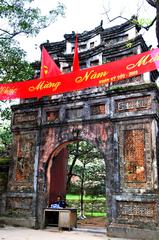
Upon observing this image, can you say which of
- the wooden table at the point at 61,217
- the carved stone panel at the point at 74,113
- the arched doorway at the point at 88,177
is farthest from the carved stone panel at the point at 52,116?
the wooden table at the point at 61,217

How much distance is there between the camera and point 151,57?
7512 mm

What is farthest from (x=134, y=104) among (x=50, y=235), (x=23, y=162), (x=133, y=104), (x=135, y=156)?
(x=50, y=235)

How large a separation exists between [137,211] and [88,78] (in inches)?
170

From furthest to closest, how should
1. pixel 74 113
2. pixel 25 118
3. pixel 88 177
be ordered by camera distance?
pixel 88 177, pixel 25 118, pixel 74 113

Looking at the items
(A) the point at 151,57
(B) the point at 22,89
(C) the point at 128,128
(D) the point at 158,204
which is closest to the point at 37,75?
(B) the point at 22,89

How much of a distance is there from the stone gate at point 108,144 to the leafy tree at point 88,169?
3.45 m

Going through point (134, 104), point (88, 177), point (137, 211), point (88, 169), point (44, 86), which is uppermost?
point (44, 86)

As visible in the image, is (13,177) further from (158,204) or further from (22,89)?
(158,204)

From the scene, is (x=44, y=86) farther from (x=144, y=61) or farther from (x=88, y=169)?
(x=88, y=169)

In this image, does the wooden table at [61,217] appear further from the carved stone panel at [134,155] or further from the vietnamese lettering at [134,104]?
the vietnamese lettering at [134,104]

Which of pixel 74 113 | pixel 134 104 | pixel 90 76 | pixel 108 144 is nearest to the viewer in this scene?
pixel 90 76

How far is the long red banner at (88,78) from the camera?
7762 mm

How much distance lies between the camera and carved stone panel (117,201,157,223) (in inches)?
321

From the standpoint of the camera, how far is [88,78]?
8.77 meters
